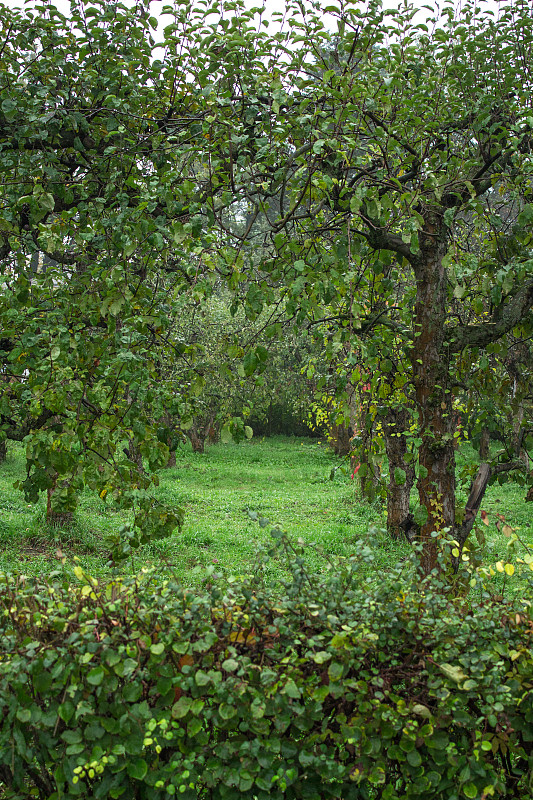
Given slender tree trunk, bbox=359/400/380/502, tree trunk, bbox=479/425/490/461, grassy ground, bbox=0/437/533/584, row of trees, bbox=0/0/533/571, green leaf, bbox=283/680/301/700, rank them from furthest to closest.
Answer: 1. grassy ground, bbox=0/437/533/584
2. tree trunk, bbox=479/425/490/461
3. slender tree trunk, bbox=359/400/380/502
4. row of trees, bbox=0/0/533/571
5. green leaf, bbox=283/680/301/700

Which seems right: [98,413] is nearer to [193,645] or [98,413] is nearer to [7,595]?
[7,595]

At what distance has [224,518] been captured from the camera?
12.1 metres

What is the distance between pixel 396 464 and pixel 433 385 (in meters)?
5.82

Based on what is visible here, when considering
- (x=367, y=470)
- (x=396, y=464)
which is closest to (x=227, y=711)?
(x=367, y=470)

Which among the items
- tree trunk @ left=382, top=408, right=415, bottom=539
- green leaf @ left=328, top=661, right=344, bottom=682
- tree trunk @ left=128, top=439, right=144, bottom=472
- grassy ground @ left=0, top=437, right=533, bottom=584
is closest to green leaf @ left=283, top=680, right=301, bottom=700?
green leaf @ left=328, top=661, right=344, bottom=682

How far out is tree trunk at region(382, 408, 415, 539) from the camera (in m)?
9.53

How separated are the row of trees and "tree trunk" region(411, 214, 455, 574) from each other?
0.6 inches

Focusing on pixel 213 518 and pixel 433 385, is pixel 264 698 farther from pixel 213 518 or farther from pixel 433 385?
pixel 213 518

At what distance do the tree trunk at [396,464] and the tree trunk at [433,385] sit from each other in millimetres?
4255

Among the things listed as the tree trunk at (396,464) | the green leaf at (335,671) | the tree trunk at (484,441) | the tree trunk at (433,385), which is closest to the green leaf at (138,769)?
the green leaf at (335,671)

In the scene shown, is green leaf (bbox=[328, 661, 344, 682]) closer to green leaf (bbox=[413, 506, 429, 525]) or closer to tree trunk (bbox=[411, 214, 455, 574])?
green leaf (bbox=[413, 506, 429, 525])

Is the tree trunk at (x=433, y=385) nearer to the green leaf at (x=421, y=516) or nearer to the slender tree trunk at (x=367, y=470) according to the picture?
the green leaf at (x=421, y=516)

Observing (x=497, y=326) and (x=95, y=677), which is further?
(x=497, y=326)

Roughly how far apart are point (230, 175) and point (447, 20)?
7.38 feet
